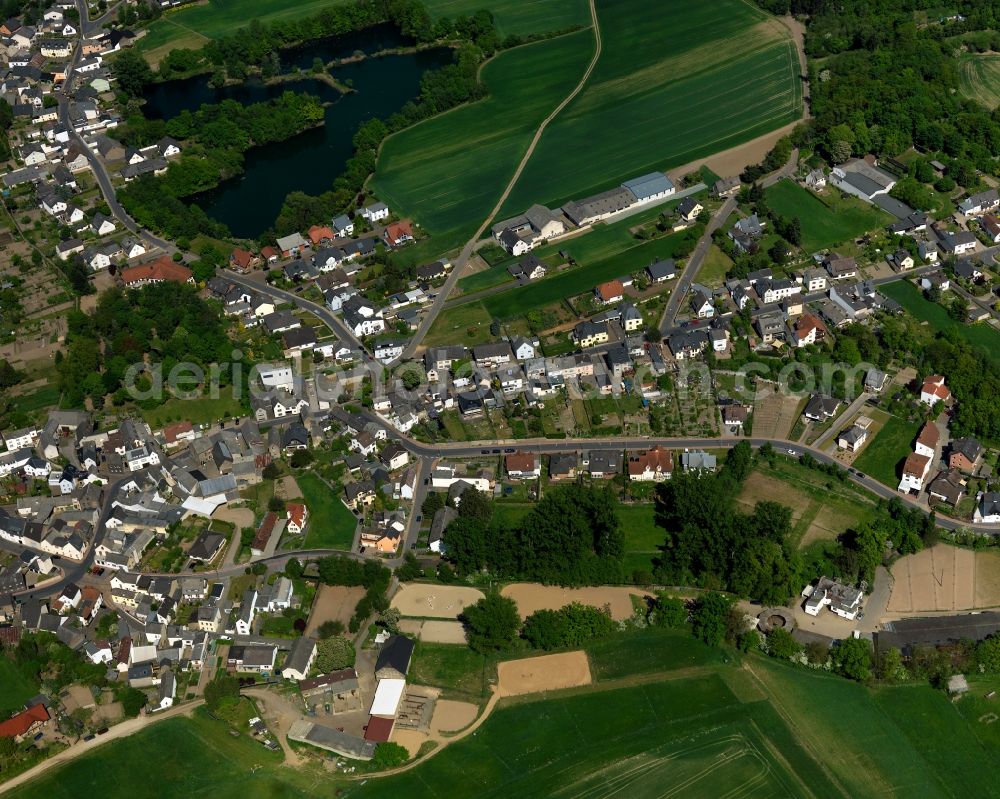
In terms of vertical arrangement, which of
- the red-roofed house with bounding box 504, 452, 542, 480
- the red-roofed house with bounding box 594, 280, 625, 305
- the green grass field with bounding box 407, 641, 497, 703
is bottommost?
the green grass field with bounding box 407, 641, 497, 703

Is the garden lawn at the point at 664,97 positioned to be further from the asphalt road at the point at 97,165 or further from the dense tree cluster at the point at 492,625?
the dense tree cluster at the point at 492,625

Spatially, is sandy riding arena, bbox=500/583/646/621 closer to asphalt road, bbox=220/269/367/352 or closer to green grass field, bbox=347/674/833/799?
green grass field, bbox=347/674/833/799

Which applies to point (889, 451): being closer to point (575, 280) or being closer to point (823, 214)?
point (575, 280)

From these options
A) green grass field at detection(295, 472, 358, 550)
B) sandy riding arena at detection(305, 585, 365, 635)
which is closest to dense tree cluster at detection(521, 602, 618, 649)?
sandy riding arena at detection(305, 585, 365, 635)

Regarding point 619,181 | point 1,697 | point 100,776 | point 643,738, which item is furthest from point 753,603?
point 619,181

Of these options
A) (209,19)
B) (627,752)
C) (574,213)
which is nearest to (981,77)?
(574,213)

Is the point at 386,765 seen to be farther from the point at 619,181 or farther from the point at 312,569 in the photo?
the point at 619,181
